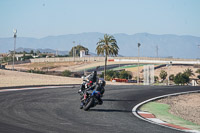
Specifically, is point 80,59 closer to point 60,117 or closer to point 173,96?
point 173,96

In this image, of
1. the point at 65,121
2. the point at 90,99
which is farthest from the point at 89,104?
the point at 65,121

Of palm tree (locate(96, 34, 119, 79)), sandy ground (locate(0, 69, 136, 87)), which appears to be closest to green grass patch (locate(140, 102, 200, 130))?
sandy ground (locate(0, 69, 136, 87))

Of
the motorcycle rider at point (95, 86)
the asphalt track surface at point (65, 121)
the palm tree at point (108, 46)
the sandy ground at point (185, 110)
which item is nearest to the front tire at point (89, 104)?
the asphalt track surface at point (65, 121)

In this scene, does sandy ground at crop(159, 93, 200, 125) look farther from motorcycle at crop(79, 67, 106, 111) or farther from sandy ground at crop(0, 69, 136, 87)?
sandy ground at crop(0, 69, 136, 87)

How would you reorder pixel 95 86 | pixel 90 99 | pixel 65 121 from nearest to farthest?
pixel 65 121
pixel 90 99
pixel 95 86

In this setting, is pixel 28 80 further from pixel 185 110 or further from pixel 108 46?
pixel 108 46

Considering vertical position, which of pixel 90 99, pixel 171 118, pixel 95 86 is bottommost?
pixel 171 118

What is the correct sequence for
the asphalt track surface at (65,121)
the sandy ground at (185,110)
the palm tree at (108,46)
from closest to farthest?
the asphalt track surface at (65,121) < the sandy ground at (185,110) < the palm tree at (108,46)

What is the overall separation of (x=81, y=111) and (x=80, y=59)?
5239 inches

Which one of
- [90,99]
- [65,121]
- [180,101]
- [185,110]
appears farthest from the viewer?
[180,101]

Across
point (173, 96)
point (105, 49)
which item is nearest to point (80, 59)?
point (105, 49)

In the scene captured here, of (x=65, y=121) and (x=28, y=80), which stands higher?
(x=28, y=80)

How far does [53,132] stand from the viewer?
964 cm

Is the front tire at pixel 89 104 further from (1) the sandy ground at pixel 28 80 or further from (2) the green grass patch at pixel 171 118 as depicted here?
(1) the sandy ground at pixel 28 80
